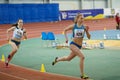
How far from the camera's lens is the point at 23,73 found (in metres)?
11.1

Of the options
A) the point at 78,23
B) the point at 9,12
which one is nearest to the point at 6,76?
the point at 78,23

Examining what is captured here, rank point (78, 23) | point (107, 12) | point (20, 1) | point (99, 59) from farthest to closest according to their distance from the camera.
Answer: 1. point (107, 12)
2. point (20, 1)
3. point (99, 59)
4. point (78, 23)

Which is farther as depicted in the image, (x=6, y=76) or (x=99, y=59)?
(x=99, y=59)

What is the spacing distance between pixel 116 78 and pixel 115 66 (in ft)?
6.93

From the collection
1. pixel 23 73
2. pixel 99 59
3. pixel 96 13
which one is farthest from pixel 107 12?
pixel 23 73

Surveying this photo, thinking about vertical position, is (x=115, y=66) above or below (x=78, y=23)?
below

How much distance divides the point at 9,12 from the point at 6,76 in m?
30.1

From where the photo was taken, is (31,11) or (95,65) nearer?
(95,65)

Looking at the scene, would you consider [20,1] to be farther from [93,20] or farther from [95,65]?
[95,65]

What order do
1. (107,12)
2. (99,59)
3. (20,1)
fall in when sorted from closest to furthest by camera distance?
(99,59)
(20,1)
(107,12)

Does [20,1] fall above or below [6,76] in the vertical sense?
above

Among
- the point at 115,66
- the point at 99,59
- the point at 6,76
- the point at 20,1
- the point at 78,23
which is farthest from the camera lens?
the point at 20,1

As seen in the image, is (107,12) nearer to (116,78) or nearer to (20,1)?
(20,1)

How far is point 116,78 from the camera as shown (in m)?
9.84
